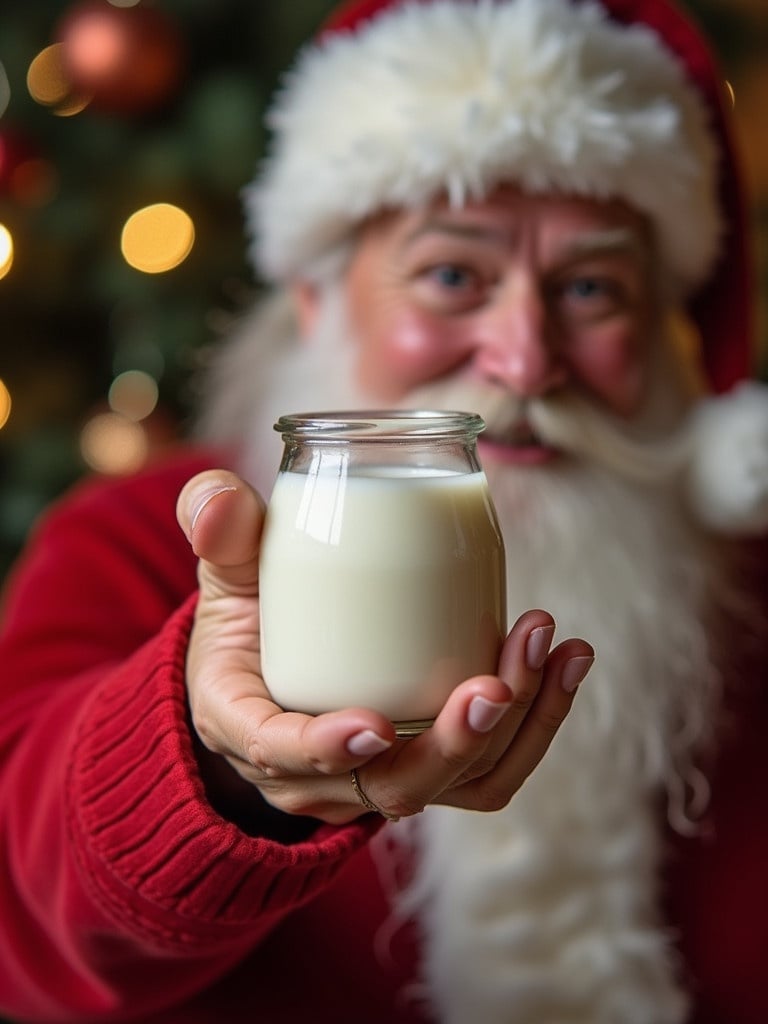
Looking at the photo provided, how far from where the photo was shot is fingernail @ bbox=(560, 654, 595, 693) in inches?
25.6

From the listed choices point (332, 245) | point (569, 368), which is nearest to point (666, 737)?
point (569, 368)

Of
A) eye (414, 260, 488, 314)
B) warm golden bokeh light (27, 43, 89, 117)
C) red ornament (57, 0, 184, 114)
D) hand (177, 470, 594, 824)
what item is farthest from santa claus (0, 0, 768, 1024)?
warm golden bokeh light (27, 43, 89, 117)

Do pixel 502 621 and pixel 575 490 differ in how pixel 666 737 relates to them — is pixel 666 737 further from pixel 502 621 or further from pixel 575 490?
pixel 502 621

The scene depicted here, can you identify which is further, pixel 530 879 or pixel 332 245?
pixel 332 245

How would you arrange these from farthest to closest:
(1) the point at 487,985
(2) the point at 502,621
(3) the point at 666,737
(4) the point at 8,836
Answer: (3) the point at 666,737 < (1) the point at 487,985 < (4) the point at 8,836 < (2) the point at 502,621

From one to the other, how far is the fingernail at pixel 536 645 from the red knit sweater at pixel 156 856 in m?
0.19

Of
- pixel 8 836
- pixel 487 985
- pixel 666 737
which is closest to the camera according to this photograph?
pixel 8 836

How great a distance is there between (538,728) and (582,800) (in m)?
0.55

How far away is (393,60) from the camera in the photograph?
119 cm

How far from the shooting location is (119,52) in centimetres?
167

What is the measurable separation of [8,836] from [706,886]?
73 cm

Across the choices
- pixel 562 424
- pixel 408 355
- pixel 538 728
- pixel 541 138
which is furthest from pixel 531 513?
pixel 538 728

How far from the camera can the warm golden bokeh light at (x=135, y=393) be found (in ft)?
6.29

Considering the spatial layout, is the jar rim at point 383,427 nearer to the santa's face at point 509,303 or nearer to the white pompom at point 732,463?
the santa's face at point 509,303
